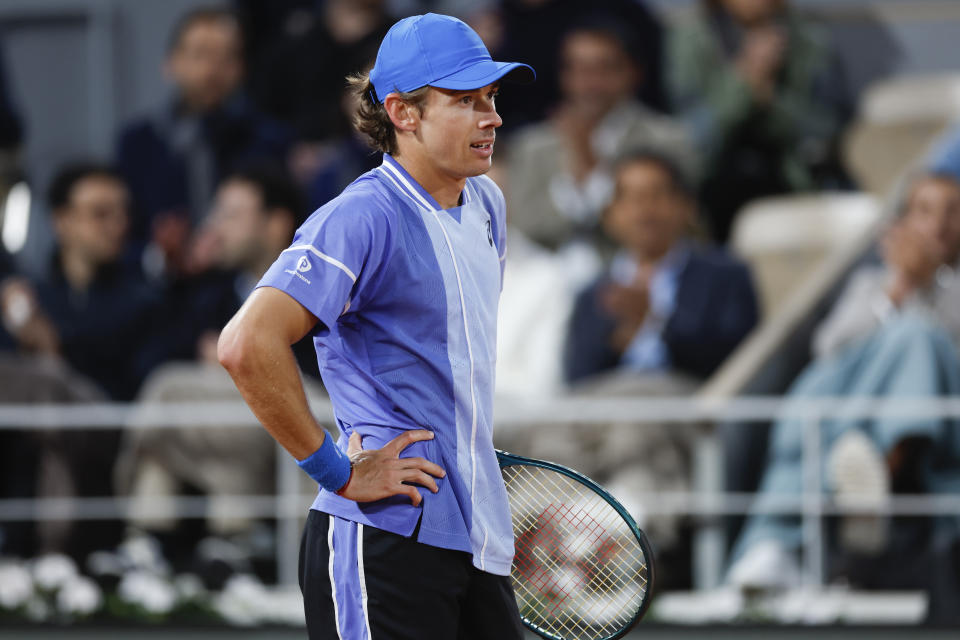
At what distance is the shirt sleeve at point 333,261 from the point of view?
2488 mm

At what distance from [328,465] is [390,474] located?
0.11m

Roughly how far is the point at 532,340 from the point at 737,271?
0.97 m

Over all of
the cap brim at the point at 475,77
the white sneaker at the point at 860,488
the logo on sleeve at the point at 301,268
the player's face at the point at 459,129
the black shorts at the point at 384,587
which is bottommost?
the white sneaker at the point at 860,488

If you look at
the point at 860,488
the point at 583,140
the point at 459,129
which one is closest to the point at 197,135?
the point at 583,140

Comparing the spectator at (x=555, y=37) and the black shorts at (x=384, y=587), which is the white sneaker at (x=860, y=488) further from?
the black shorts at (x=384, y=587)

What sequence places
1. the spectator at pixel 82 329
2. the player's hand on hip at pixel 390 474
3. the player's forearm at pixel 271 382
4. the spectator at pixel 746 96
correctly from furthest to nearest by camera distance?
the spectator at pixel 746 96 → the spectator at pixel 82 329 → the player's hand on hip at pixel 390 474 → the player's forearm at pixel 271 382

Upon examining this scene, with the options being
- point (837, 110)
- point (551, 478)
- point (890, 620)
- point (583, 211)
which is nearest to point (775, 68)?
point (837, 110)

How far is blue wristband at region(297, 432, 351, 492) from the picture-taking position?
253cm

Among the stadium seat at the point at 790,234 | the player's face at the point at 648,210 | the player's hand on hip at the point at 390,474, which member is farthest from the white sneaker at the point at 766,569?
the player's hand on hip at the point at 390,474

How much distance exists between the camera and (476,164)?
2.64 m

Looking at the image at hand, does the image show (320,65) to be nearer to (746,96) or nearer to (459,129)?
(746,96)

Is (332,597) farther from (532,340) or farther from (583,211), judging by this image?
(583,211)

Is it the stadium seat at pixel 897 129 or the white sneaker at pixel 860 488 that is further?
the stadium seat at pixel 897 129

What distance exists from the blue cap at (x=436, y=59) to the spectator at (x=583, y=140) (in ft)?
15.4
